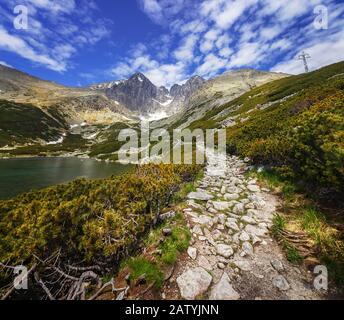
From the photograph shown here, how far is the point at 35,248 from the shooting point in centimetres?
474

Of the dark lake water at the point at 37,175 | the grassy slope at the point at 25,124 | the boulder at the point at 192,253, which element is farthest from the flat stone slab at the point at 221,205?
the grassy slope at the point at 25,124

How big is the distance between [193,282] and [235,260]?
163 centimetres

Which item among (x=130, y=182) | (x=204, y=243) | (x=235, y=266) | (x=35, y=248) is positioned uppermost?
(x=130, y=182)

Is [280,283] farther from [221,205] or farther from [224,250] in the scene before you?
[221,205]

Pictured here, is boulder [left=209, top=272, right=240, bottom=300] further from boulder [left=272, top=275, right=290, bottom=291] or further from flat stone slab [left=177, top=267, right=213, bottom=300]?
boulder [left=272, top=275, right=290, bottom=291]

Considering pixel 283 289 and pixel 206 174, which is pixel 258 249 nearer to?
pixel 283 289

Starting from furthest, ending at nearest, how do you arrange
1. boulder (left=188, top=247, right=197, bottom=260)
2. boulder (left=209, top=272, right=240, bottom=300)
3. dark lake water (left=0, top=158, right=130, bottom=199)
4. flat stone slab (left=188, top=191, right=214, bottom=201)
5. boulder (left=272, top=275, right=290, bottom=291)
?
dark lake water (left=0, top=158, right=130, bottom=199)
flat stone slab (left=188, top=191, right=214, bottom=201)
boulder (left=188, top=247, right=197, bottom=260)
boulder (left=272, top=275, right=290, bottom=291)
boulder (left=209, top=272, right=240, bottom=300)

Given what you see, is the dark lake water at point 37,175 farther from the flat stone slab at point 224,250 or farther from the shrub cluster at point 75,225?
the flat stone slab at point 224,250

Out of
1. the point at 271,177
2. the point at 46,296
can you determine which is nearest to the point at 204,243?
the point at 46,296

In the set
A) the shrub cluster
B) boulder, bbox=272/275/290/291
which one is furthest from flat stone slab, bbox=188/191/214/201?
boulder, bbox=272/275/290/291

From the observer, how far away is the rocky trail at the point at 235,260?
5.01 m

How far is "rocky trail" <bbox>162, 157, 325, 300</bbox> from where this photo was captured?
16.4 ft

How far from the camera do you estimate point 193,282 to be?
5.16 metres
